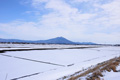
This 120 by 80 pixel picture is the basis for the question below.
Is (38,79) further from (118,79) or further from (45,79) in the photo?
(118,79)

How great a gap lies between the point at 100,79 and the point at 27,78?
4.08m

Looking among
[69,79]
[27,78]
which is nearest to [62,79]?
[69,79]

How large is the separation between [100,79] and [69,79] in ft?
5.47

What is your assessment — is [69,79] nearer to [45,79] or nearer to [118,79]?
[45,79]

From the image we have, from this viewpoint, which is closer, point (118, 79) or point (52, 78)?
point (118, 79)

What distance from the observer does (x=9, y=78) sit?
6.43 m

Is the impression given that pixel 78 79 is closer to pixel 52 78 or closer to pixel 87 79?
pixel 87 79

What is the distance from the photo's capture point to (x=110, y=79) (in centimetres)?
598

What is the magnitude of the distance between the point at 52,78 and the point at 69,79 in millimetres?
1055

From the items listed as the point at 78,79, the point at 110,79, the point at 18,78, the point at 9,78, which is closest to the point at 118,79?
the point at 110,79

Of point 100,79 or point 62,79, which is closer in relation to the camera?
point 100,79

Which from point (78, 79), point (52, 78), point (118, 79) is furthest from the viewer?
point (52, 78)

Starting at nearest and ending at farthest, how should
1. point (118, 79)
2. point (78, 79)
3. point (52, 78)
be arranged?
point (118, 79) → point (78, 79) → point (52, 78)

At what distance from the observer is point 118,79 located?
5883mm
